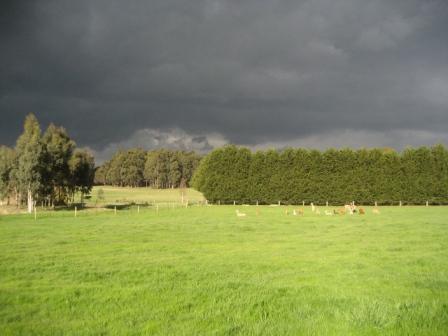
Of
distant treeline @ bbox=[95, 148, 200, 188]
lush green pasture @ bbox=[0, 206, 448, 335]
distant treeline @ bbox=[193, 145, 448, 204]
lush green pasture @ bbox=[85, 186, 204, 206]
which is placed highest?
distant treeline @ bbox=[95, 148, 200, 188]

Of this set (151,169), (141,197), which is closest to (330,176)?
(141,197)

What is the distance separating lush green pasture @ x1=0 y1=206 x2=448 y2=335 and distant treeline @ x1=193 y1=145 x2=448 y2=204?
50.1 metres

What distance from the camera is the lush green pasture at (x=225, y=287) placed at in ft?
29.2

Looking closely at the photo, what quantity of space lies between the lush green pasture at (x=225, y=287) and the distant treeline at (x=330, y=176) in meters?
50.1

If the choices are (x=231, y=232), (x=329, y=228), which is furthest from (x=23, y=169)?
(x=329, y=228)

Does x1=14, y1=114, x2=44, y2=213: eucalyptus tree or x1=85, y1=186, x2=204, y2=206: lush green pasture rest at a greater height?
x1=14, y1=114, x2=44, y2=213: eucalyptus tree

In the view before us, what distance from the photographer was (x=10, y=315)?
31.4 feet

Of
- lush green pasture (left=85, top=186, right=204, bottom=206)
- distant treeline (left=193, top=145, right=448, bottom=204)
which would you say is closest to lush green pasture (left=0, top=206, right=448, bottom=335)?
distant treeline (left=193, top=145, right=448, bottom=204)

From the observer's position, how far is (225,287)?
478 inches

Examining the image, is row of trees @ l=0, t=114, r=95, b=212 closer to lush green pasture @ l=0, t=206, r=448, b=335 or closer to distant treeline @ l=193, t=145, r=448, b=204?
distant treeline @ l=193, t=145, r=448, b=204

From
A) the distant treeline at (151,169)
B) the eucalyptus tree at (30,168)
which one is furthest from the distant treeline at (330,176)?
the distant treeline at (151,169)

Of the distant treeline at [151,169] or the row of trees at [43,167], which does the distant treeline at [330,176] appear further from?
the distant treeline at [151,169]

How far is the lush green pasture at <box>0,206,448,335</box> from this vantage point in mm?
8898

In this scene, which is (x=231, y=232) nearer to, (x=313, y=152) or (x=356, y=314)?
(x=356, y=314)
